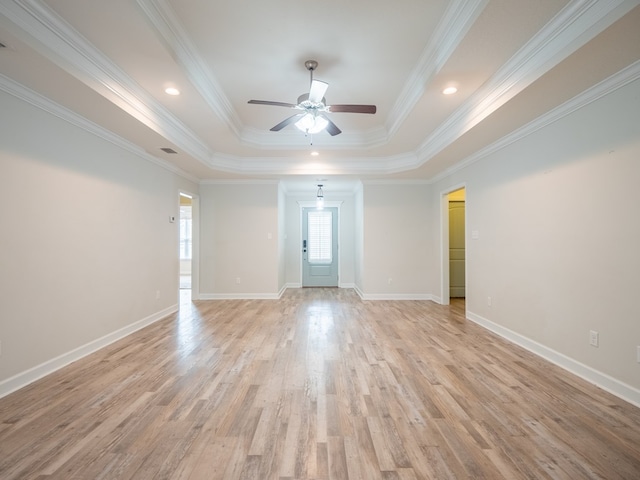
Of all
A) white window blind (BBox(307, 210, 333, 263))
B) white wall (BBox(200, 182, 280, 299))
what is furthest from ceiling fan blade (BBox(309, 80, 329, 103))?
white window blind (BBox(307, 210, 333, 263))

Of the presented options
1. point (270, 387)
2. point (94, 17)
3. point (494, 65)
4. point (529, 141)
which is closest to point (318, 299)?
point (270, 387)

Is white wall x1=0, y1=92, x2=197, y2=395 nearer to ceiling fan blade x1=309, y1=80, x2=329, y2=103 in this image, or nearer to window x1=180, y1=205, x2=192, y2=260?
ceiling fan blade x1=309, y1=80, x2=329, y2=103

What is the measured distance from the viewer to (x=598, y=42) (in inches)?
75.7

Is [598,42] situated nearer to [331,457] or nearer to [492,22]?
[492,22]

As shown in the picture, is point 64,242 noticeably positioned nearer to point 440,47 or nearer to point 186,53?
point 186,53

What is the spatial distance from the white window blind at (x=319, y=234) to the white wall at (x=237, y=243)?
1.90 metres

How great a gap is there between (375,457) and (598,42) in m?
2.84

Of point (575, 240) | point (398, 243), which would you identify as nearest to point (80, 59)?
point (575, 240)

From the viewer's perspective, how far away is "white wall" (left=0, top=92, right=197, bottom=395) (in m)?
2.46

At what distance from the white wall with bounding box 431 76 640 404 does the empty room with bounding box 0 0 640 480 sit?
0.02m

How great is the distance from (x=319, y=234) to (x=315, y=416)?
6.20 m

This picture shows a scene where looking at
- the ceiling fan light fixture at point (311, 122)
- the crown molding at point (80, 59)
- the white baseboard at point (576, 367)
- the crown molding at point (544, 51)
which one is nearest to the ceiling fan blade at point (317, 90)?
the ceiling fan light fixture at point (311, 122)

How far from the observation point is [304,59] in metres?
2.95

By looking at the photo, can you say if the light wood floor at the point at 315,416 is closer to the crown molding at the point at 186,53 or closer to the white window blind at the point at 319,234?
the crown molding at the point at 186,53
